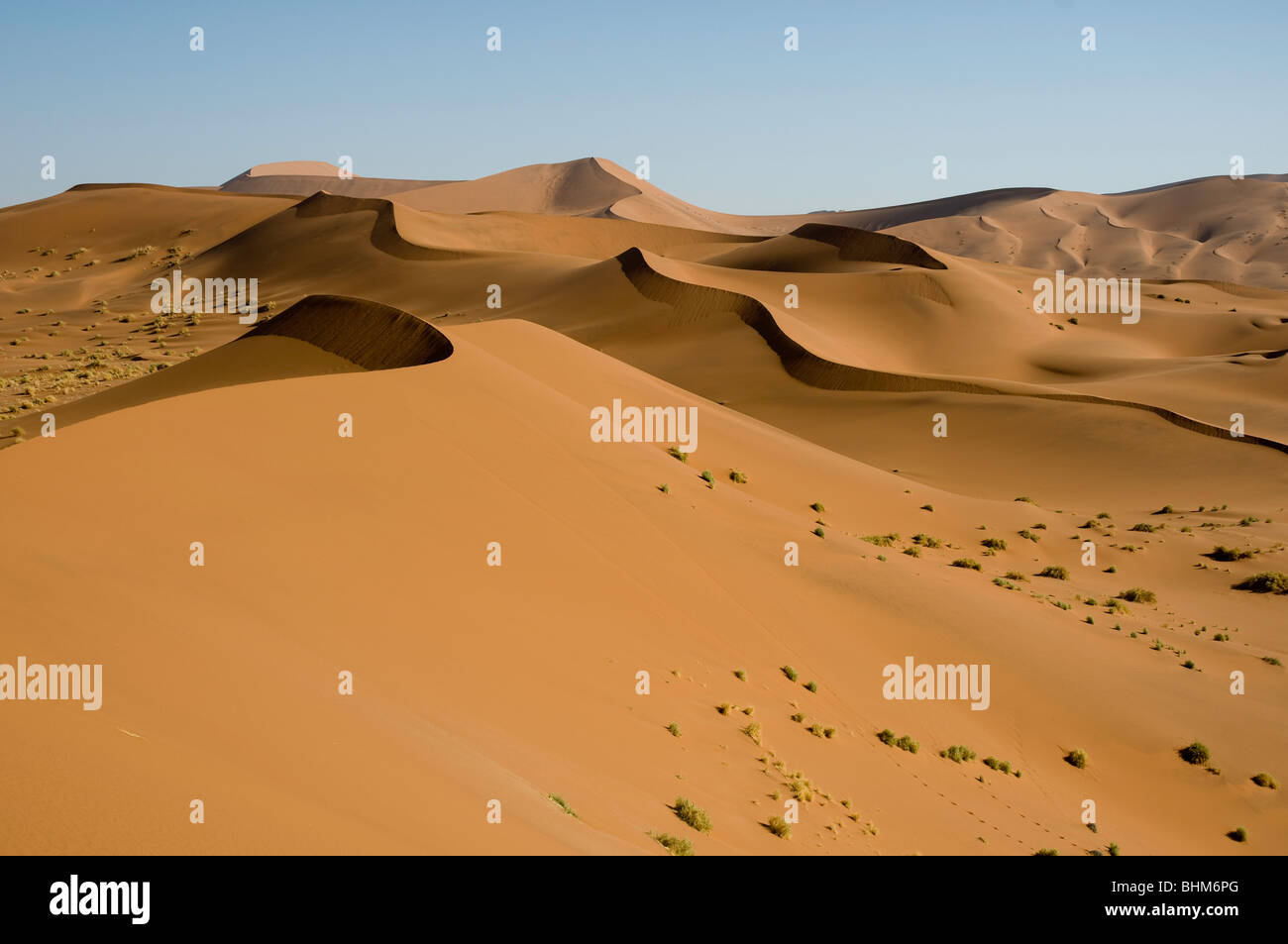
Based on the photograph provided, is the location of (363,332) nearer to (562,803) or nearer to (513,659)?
(513,659)

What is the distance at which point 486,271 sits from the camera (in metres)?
57.8

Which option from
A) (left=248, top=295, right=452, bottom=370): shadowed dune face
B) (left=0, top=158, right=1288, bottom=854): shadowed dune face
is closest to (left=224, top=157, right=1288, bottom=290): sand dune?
(left=0, top=158, right=1288, bottom=854): shadowed dune face

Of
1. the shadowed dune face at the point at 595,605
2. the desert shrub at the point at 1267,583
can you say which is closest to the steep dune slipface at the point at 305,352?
the shadowed dune face at the point at 595,605

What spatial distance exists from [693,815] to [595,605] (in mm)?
4238

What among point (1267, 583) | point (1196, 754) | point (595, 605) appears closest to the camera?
point (595, 605)

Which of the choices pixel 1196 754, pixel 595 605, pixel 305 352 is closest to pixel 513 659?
pixel 595 605

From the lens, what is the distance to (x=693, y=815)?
8141 mm

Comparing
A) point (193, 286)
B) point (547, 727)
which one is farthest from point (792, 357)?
point (193, 286)

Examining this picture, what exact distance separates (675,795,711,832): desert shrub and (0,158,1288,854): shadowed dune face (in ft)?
0.49

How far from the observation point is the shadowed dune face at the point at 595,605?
6.43 meters

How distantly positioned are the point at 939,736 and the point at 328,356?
16.0 meters

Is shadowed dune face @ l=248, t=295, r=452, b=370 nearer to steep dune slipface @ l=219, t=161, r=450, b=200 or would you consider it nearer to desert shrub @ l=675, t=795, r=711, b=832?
desert shrub @ l=675, t=795, r=711, b=832

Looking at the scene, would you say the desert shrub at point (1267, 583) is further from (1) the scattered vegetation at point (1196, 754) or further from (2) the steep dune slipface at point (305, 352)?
(2) the steep dune slipface at point (305, 352)

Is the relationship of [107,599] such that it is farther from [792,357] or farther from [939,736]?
[792,357]
